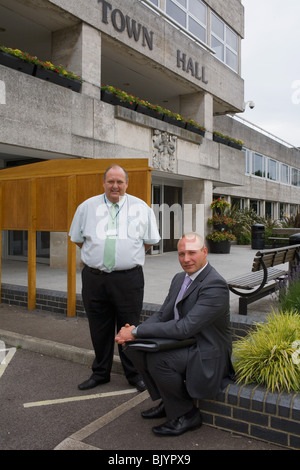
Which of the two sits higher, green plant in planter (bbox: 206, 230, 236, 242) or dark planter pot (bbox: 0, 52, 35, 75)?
dark planter pot (bbox: 0, 52, 35, 75)

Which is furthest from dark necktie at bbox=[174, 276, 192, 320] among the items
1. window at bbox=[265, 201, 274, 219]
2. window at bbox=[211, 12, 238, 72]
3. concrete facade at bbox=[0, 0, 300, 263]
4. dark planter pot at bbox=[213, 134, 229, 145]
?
window at bbox=[265, 201, 274, 219]

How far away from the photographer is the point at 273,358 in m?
3.05

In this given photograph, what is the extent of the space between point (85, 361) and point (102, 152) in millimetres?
7232

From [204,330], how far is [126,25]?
430 inches

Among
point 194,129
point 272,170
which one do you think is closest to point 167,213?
point 194,129

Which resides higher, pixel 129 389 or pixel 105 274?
pixel 105 274

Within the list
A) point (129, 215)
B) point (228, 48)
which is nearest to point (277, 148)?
point (228, 48)

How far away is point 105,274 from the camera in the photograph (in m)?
3.75

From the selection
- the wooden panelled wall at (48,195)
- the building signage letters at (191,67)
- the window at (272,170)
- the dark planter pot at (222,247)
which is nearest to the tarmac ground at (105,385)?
the wooden panelled wall at (48,195)

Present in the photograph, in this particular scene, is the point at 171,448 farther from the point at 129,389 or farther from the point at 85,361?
the point at 85,361

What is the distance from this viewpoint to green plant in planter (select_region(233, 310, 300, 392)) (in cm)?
290

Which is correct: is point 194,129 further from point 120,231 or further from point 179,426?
point 179,426

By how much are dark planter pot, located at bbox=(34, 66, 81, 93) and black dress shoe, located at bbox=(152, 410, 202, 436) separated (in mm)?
8421

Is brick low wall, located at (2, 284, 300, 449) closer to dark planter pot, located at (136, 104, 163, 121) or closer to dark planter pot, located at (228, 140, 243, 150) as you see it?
dark planter pot, located at (136, 104, 163, 121)
